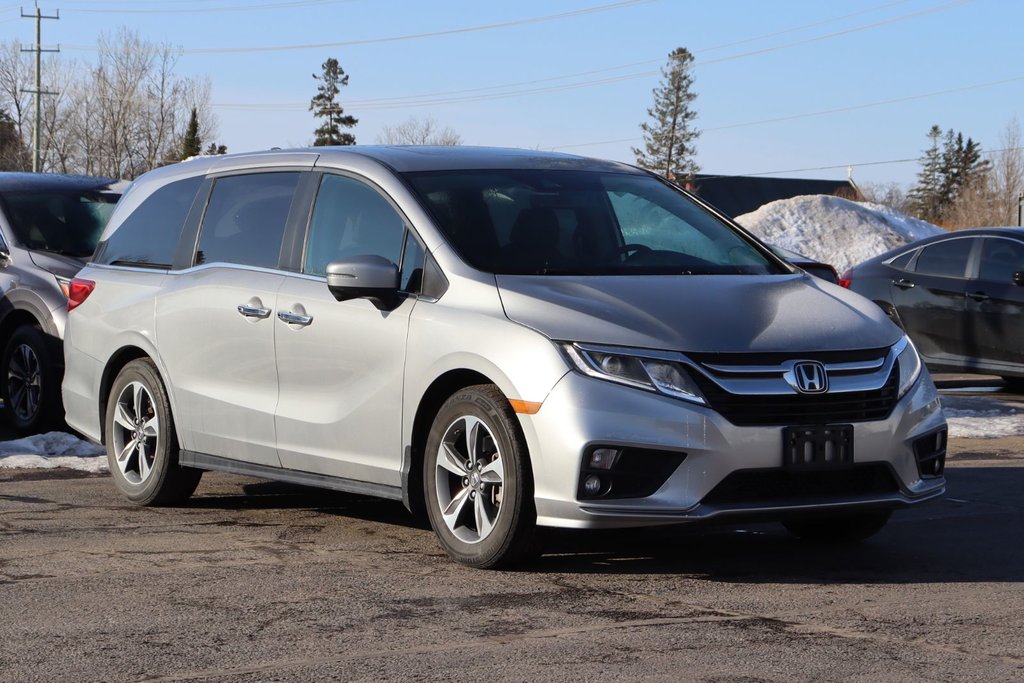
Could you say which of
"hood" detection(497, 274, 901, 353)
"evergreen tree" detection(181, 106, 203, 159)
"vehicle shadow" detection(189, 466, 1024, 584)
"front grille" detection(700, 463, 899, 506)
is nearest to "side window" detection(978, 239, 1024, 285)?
"vehicle shadow" detection(189, 466, 1024, 584)

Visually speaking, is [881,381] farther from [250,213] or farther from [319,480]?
[250,213]

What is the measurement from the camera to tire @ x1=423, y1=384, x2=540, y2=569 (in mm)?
5891

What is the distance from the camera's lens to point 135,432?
8086 mm

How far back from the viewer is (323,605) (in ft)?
18.0

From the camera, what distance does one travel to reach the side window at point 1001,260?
14.2 meters

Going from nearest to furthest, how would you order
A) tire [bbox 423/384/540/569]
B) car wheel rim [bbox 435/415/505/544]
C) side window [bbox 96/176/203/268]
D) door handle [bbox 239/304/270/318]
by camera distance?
tire [bbox 423/384/540/569], car wheel rim [bbox 435/415/505/544], door handle [bbox 239/304/270/318], side window [bbox 96/176/203/268]

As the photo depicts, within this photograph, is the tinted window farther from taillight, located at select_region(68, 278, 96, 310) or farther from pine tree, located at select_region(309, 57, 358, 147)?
pine tree, located at select_region(309, 57, 358, 147)

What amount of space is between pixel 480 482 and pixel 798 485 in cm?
124

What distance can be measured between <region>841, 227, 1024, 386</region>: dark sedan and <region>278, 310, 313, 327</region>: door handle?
29.0ft

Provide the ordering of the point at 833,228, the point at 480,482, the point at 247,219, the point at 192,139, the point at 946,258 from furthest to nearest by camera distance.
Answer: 1. the point at 192,139
2. the point at 833,228
3. the point at 946,258
4. the point at 247,219
5. the point at 480,482

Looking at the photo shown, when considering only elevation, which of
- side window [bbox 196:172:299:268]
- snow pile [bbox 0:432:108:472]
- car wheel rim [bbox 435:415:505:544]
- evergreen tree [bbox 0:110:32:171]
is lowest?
snow pile [bbox 0:432:108:472]

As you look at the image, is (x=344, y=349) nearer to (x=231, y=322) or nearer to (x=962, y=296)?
(x=231, y=322)

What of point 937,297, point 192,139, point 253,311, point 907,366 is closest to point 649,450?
point 907,366

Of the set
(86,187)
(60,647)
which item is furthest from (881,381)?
(86,187)
